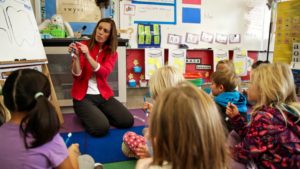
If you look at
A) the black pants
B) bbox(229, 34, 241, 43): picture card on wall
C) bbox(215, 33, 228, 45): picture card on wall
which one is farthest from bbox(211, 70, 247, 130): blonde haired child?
bbox(229, 34, 241, 43): picture card on wall

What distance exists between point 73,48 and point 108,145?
31.7 inches

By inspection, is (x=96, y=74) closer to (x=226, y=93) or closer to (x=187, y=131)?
(x=226, y=93)

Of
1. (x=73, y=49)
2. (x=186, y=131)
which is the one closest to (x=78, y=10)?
(x=73, y=49)

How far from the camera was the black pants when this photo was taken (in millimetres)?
2094

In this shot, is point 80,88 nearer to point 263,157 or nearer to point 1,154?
point 1,154

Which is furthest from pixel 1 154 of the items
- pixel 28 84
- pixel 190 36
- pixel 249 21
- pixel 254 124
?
pixel 249 21

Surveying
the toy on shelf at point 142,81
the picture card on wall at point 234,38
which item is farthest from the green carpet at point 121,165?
the picture card on wall at point 234,38

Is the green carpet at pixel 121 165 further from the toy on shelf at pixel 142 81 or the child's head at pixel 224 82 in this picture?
the toy on shelf at pixel 142 81

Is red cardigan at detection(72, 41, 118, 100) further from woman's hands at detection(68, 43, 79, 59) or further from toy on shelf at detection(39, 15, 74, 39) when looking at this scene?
toy on shelf at detection(39, 15, 74, 39)

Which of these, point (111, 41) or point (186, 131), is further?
point (111, 41)

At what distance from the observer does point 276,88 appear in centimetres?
119

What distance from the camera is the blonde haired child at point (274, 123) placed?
Answer: 3.68ft

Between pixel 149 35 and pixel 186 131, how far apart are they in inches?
114

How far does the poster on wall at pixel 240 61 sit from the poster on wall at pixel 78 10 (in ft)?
7.09
